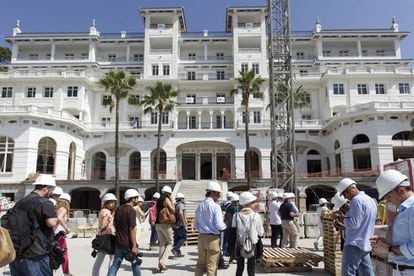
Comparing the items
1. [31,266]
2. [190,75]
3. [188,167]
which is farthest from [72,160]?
[31,266]

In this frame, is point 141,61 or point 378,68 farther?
point 141,61

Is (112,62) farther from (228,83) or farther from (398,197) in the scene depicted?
(398,197)

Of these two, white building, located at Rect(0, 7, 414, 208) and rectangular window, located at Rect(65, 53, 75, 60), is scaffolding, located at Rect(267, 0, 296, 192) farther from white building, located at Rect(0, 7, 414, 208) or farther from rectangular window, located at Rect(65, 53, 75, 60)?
rectangular window, located at Rect(65, 53, 75, 60)

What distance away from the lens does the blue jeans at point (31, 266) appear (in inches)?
163

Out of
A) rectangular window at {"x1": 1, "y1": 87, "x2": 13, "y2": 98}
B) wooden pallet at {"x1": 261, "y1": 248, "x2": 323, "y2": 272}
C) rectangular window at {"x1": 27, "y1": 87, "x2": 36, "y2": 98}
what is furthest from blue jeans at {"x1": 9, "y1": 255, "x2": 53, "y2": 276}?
rectangular window at {"x1": 1, "y1": 87, "x2": 13, "y2": 98}

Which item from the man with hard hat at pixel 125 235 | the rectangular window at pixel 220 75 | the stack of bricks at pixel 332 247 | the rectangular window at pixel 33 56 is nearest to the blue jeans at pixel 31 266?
the man with hard hat at pixel 125 235

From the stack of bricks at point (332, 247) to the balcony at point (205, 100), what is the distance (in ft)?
104

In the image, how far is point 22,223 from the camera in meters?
4.04

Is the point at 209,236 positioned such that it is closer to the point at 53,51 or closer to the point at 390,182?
the point at 390,182

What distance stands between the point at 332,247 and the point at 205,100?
33.1 meters

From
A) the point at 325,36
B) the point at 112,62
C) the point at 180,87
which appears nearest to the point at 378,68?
the point at 325,36

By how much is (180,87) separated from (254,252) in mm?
36063

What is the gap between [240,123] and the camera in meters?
37.8

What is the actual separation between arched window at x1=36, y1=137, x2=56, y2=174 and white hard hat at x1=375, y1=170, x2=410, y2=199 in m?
33.7
